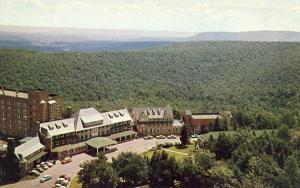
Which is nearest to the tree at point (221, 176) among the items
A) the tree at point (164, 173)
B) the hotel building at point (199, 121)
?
the tree at point (164, 173)

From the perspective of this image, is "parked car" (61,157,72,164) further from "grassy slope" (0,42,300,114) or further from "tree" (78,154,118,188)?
"grassy slope" (0,42,300,114)

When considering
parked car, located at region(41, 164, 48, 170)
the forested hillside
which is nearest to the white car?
parked car, located at region(41, 164, 48, 170)

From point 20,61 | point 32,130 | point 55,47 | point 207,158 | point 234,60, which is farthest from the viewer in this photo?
point 55,47

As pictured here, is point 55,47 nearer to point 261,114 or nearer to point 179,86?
point 179,86

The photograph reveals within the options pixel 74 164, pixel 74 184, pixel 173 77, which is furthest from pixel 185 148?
pixel 173 77

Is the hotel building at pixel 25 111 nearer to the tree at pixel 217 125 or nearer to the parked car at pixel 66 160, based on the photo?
the parked car at pixel 66 160

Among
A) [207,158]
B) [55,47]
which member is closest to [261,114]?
[207,158]
